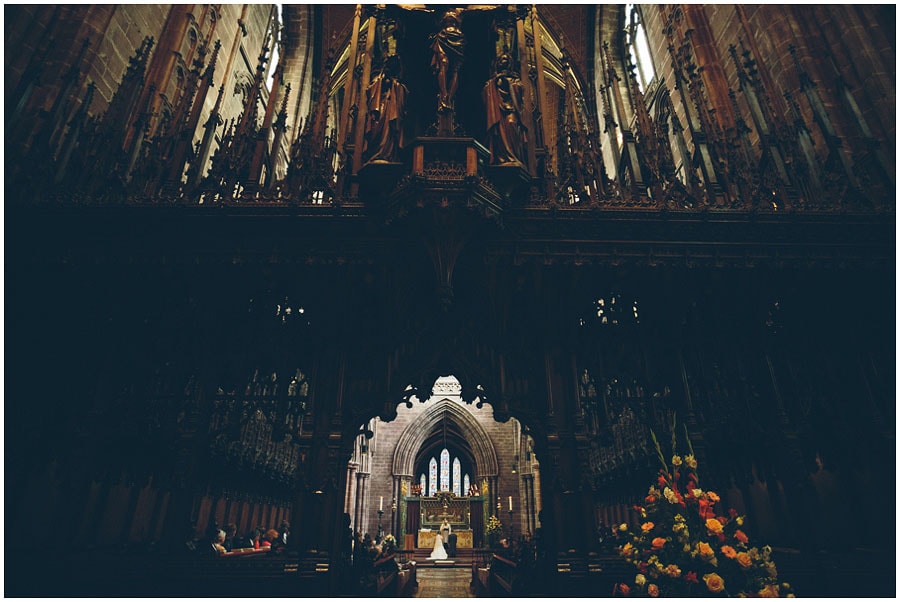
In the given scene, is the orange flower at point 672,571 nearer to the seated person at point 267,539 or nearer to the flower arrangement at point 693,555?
the flower arrangement at point 693,555

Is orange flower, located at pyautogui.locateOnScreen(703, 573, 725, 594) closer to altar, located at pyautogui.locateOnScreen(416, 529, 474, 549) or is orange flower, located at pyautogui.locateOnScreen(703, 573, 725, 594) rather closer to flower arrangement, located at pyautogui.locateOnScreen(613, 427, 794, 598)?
→ flower arrangement, located at pyautogui.locateOnScreen(613, 427, 794, 598)

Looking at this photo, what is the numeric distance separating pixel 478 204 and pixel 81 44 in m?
6.90

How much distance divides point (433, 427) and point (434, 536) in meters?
4.80

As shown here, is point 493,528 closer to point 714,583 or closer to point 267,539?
point 267,539

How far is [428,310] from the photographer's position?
5988 millimetres

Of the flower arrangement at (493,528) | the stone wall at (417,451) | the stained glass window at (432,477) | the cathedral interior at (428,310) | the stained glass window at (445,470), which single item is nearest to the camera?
the cathedral interior at (428,310)

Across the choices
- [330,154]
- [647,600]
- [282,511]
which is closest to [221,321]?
[330,154]

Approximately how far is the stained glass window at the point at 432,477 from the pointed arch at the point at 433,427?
472 cm

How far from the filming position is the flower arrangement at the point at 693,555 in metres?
3.46

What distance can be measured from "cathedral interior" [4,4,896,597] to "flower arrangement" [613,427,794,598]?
1.30m

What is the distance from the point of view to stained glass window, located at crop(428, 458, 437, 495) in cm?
2689

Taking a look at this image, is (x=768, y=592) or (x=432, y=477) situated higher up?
(x=432, y=477)

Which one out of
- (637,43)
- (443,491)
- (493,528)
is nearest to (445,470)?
(443,491)

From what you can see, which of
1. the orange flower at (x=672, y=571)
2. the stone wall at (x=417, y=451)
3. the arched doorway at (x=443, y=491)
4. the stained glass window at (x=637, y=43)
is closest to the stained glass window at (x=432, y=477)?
the arched doorway at (x=443, y=491)
